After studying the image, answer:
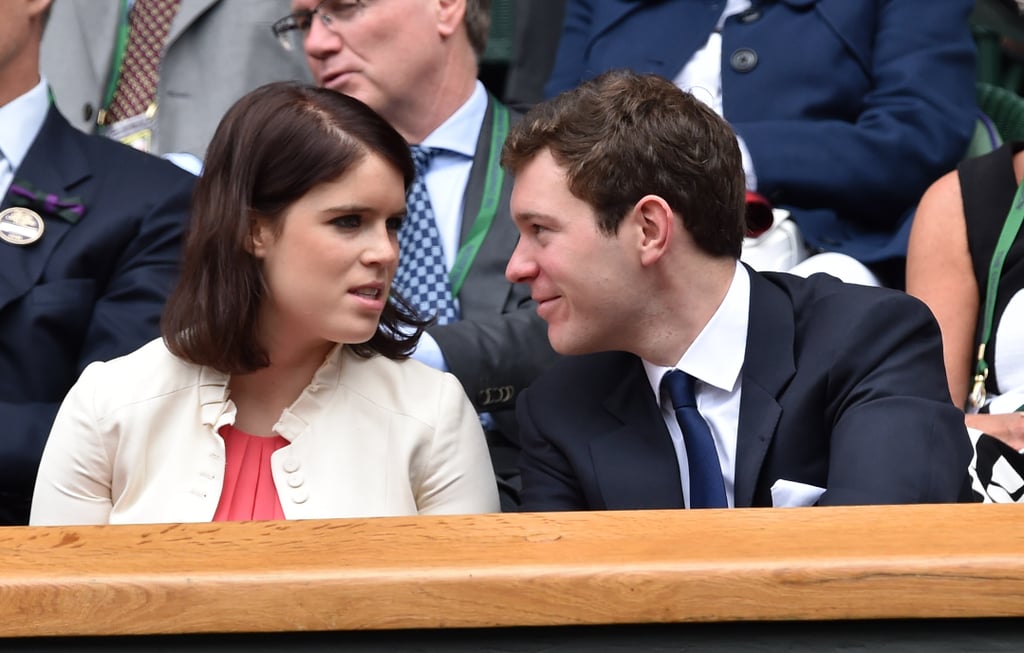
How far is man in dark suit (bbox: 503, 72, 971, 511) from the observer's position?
2109mm

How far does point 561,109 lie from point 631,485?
599 mm

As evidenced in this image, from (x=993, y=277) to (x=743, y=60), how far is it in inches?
33.9

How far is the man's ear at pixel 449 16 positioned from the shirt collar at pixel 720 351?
48.3 inches

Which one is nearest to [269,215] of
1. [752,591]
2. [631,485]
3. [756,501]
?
[631,485]

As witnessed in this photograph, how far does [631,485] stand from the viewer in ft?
7.04

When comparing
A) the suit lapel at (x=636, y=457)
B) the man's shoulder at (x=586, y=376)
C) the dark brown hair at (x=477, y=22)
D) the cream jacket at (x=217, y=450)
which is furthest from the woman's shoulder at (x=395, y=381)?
the dark brown hair at (x=477, y=22)

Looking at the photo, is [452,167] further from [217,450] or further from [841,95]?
[217,450]

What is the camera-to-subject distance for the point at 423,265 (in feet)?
9.36

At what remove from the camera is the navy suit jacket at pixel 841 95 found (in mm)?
3098

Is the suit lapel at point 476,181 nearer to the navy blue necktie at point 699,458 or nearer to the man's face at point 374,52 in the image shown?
the man's face at point 374,52

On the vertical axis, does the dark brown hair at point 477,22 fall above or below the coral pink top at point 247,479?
above

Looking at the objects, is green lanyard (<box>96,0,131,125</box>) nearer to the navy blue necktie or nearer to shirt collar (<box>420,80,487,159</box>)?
shirt collar (<box>420,80,487,159</box>)

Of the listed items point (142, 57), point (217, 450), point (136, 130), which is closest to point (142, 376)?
point (217, 450)

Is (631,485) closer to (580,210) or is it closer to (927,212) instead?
(580,210)
